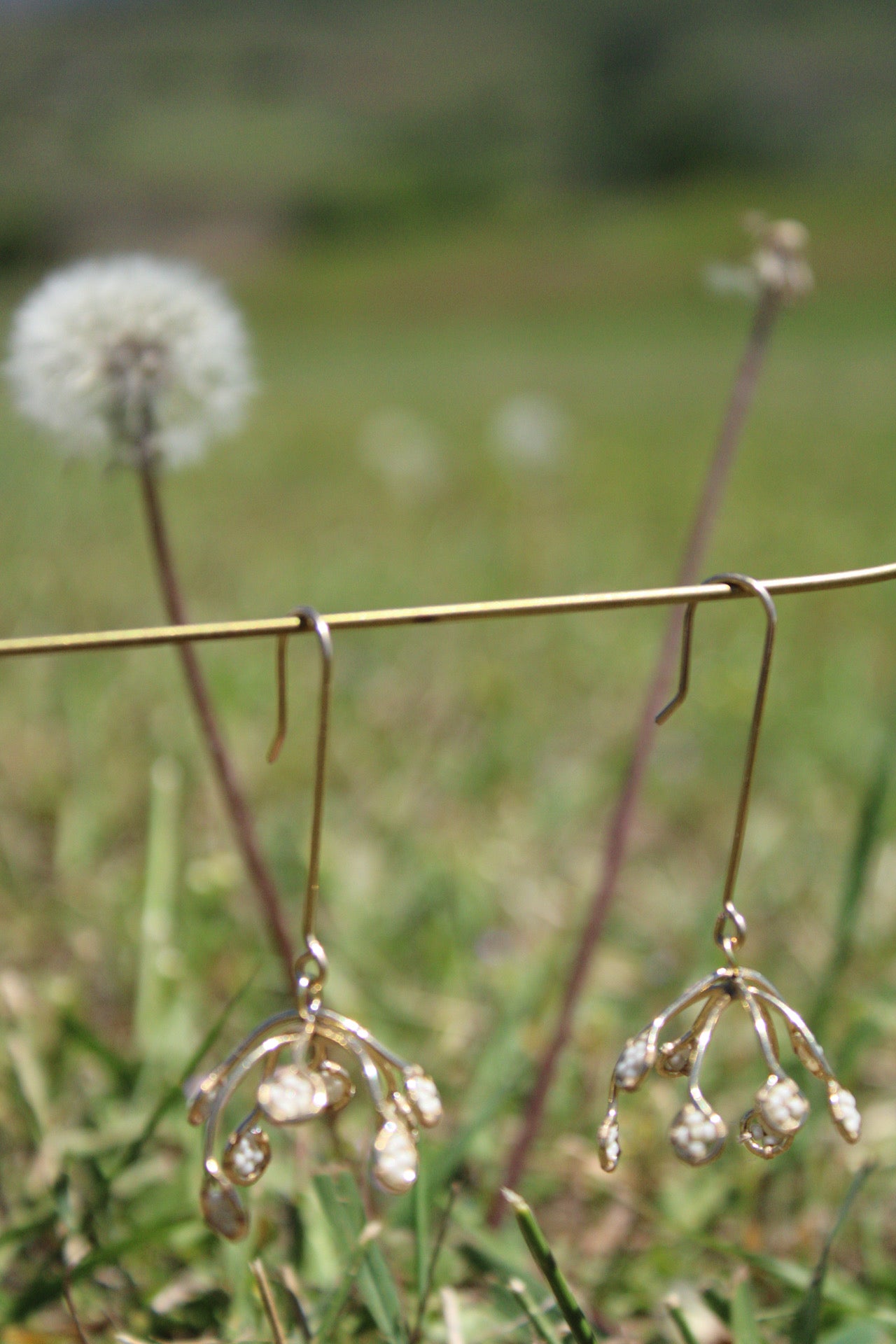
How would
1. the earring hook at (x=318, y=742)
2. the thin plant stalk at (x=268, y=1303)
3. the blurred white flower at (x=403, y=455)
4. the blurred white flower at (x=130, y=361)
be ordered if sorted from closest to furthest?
1. the earring hook at (x=318, y=742)
2. the thin plant stalk at (x=268, y=1303)
3. the blurred white flower at (x=130, y=361)
4. the blurred white flower at (x=403, y=455)

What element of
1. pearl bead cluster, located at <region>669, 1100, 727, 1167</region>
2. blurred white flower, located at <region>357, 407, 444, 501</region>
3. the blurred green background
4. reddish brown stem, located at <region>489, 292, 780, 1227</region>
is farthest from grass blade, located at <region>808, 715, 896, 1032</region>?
blurred white flower, located at <region>357, 407, 444, 501</region>

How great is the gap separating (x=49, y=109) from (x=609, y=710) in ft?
88.8

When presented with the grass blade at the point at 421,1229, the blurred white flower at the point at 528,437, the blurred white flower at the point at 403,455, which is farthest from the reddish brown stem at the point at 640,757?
the blurred white flower at the point at 528,437

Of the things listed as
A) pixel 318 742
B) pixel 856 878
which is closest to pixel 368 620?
pixel 318 742

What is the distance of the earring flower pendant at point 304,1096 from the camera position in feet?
1.35

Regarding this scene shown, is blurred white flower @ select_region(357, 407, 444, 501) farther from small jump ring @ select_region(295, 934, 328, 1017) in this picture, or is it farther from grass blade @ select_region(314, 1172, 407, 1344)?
small jump ring @ select_region(295, 934, 328, 1017)

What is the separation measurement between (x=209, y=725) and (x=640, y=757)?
0.25 meters

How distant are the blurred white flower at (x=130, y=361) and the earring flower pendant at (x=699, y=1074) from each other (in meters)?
0.42

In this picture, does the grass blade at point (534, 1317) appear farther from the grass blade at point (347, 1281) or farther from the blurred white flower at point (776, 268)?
the blurred white flower at point (776, 268)

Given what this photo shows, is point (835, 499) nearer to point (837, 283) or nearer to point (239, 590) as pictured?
point (239, 590)

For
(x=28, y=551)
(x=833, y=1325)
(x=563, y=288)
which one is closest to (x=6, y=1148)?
(x=833, y=1325)

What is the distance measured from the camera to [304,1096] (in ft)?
1.37

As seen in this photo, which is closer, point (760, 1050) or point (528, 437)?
point (760, 1050)

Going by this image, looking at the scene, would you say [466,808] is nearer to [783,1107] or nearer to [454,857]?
[454,857]
